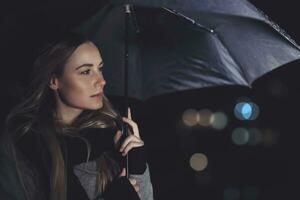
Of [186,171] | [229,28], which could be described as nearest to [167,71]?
[229,28]

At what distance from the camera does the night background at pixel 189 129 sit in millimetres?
4469

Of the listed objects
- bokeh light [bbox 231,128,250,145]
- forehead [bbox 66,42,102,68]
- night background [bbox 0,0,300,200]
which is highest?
forehead [bbox 66,42,102,68]

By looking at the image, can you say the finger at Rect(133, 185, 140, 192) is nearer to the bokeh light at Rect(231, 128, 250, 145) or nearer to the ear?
the ear

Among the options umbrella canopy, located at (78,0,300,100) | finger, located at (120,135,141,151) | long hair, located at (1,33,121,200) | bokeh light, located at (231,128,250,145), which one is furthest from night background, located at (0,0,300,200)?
Result: finger, located at (120,135,141,151)

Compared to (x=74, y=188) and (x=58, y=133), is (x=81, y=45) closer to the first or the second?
(x=58, y=133)

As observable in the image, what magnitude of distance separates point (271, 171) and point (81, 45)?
43.2 ft

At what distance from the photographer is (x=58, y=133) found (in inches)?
149

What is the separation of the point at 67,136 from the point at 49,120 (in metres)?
0.19

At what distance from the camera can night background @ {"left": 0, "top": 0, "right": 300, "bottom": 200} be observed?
176 inches

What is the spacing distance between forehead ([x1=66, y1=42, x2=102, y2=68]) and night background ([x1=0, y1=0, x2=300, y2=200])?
299 mm

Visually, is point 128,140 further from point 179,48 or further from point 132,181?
point 179,48

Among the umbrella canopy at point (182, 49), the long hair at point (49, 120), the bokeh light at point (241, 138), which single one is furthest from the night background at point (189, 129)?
the umbrella canopy at point (182, 49)

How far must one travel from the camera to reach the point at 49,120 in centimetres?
378

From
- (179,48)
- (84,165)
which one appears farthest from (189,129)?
(84,165)
